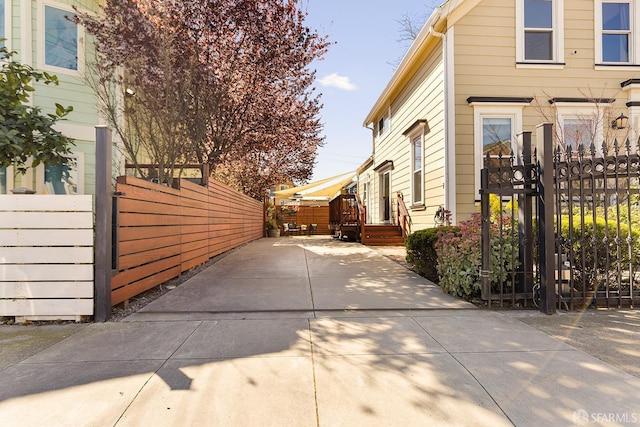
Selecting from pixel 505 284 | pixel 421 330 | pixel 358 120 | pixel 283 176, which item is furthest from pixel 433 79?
pixel 283 176

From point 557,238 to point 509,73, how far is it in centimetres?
514

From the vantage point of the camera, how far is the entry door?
507 inches

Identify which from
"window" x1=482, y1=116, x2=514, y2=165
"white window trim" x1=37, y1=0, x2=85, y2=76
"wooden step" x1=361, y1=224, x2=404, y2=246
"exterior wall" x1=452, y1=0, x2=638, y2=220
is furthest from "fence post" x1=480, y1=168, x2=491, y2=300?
"white window trim" x1=37, y1=0, x2=85, y2=76

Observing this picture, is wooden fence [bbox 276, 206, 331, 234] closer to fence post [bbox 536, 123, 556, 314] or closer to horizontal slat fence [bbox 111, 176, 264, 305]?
horizontal slat fence [bbox 111, 176, 264, 305]

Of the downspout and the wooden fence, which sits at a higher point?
the downspout

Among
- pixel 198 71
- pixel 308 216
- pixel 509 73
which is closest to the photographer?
pixel 198 71

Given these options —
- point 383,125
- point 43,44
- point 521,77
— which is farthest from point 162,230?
point 383,125

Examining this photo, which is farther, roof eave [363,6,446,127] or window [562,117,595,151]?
window [562,117,595,151]

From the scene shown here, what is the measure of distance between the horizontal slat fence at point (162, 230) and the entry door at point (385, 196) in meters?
6.13

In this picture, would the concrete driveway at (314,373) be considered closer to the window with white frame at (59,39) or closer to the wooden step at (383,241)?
the window with white frame at (59,39)

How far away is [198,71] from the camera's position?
7113 millimetres

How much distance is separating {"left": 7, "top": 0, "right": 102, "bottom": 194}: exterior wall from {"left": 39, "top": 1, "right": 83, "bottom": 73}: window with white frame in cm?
4

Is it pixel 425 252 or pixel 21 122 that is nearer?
pixel 21 122

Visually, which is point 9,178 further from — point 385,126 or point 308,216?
point 308,216
